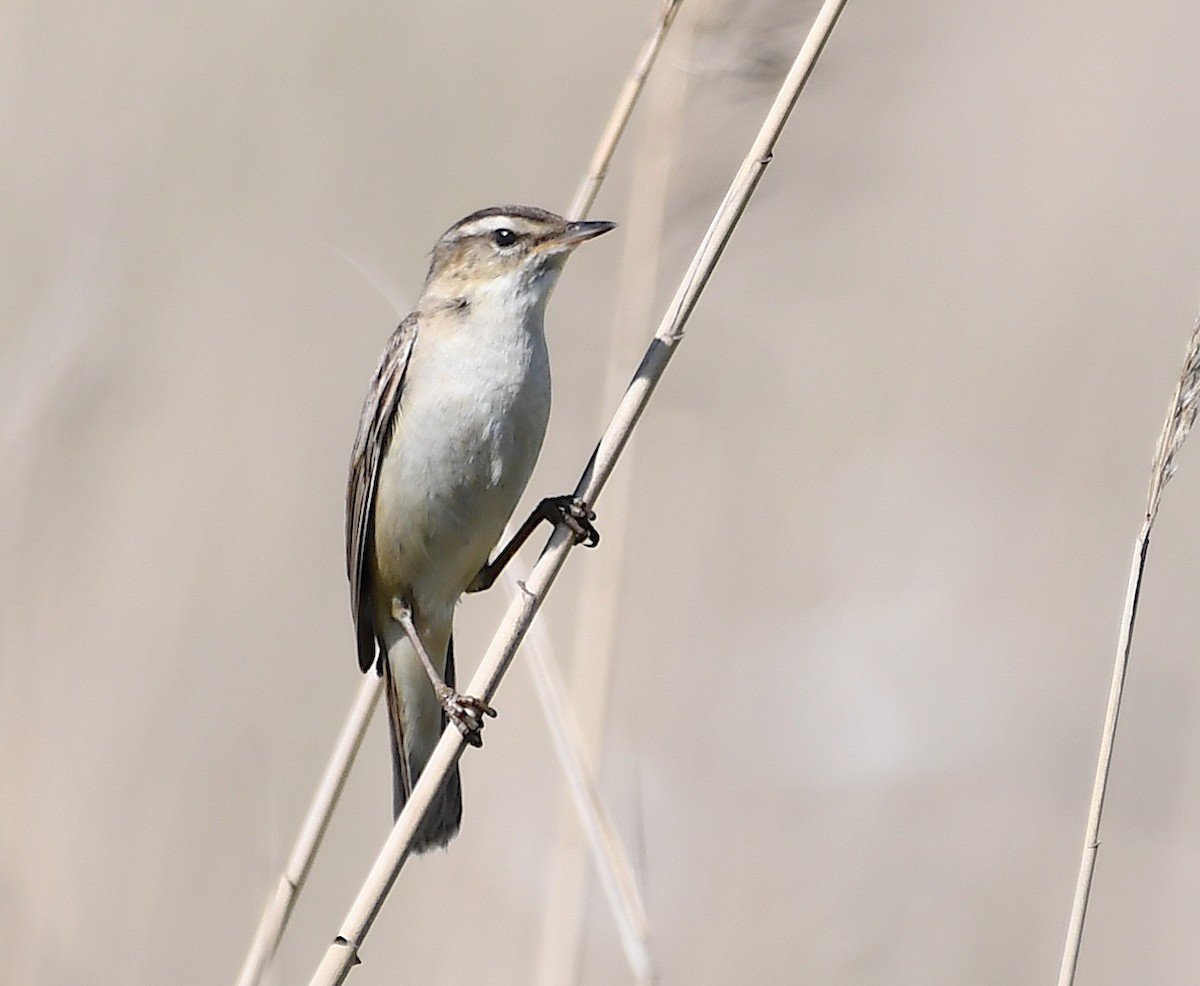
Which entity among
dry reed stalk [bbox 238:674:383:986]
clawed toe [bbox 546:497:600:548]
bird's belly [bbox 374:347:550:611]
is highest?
bird's belly [bbox 374:347:550:611]

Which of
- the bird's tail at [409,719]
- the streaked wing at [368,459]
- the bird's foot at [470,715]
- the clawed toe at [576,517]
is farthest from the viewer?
the bird's tail at [409,719]

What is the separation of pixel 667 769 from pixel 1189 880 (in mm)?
1436

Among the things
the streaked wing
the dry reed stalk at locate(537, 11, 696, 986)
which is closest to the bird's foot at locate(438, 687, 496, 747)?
the dry reed stalk at locate(537, 11, 696, 986)

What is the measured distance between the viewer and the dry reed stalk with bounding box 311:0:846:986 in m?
2.17

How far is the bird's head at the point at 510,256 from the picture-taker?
2.97 m

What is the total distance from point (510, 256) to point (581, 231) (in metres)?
0.23

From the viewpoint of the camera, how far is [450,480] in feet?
9.87

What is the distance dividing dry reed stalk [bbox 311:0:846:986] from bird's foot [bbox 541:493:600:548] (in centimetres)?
13

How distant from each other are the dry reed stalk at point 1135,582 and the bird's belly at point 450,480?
1.25 meters

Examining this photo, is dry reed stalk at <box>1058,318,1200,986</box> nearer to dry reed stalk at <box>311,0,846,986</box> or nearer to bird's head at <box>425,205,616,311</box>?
dry reed stalk at <box>311,0,846,986</box>

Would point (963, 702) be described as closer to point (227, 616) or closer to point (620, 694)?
point (620, 694)

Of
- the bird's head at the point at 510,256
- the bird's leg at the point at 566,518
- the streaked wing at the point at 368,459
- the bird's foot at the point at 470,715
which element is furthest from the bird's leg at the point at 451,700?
the bird's head at the point at 510,256

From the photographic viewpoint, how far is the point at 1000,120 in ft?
20.5

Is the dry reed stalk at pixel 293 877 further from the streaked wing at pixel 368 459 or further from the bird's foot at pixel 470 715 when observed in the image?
the streaked wing at pixel 368 459
